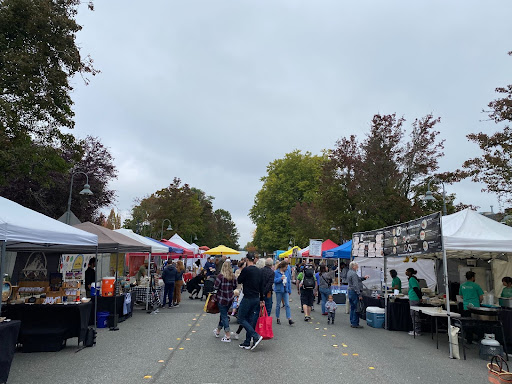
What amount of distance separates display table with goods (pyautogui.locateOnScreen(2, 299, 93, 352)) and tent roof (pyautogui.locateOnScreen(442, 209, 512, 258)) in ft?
23.6

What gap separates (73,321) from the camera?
24.2 ft

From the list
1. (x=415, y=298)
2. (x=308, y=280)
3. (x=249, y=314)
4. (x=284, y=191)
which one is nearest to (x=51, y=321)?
(x=249, y=314)

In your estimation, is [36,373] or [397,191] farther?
[397,191]

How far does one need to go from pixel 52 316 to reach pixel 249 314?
379 centimetres

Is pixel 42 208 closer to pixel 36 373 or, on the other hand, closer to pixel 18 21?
pixel 18 21

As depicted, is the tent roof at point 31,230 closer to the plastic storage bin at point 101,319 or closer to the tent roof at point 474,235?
the plastic storage bin at point 101,319

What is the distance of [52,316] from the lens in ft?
24.1

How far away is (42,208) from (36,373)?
1679 cm

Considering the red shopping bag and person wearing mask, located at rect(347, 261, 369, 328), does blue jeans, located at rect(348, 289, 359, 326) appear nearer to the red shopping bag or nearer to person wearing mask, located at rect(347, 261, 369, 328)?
person wearing mask, located at rect(347, 261, 369, 328)

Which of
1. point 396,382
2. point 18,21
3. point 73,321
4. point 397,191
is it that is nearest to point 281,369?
point 396,382

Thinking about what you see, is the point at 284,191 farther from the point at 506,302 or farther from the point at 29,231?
the point at 29,231

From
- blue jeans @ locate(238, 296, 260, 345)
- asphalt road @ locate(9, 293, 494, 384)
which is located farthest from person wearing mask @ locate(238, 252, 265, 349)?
asphalt road @ locate(9, 293, 494, 384)

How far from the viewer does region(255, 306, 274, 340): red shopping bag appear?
7.34 meters

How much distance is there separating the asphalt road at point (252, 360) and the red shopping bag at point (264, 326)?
0.87 feet
